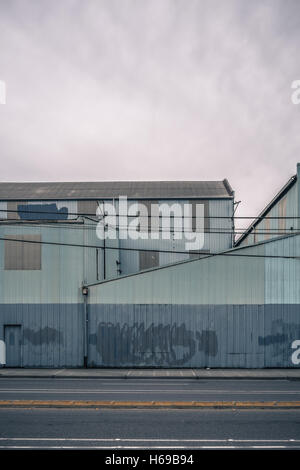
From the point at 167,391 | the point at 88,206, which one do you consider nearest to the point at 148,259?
the point at 88,206

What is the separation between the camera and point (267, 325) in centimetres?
2133

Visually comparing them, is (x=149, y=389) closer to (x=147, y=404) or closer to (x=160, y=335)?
(x=147, y=404)

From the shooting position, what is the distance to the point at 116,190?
3922cm

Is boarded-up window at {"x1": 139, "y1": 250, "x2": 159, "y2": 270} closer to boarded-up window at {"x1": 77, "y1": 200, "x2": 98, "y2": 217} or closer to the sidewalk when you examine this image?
boarded-up window at {"x1": 77, "y1": 200, "x2": 98, "y2": 217}

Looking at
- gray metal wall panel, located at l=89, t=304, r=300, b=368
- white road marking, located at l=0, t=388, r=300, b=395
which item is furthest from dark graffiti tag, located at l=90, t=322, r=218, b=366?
white road marking, located at l=0, t=388, r=300, b=395

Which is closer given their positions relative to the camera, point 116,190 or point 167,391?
point 167,391

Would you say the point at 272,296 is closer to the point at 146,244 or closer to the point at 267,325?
the point at 267,325

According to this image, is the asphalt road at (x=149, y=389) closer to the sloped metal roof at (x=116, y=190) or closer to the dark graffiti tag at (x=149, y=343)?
the dark graffiti tag at (x=149, y=343)

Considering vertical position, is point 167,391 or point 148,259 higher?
point 148,259

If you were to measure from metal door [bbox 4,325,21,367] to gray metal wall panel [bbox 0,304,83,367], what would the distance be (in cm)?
22

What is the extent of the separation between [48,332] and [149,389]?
8.23 m

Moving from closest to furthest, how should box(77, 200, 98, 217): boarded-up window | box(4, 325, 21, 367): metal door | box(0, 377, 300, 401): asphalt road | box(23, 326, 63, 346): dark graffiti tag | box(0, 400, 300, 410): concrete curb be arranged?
box(0, 400, 300, 410): concrete curb
box(0, 377, 300, 401): asphalt road
box(4, 325, 21, 367): metal door
box(23, 326, 63, 346): dark graffiti tag
box(77, 200, 98, 217): boarded-up window

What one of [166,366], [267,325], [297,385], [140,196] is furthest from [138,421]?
[140,196]

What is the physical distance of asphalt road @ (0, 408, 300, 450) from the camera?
8938mm
